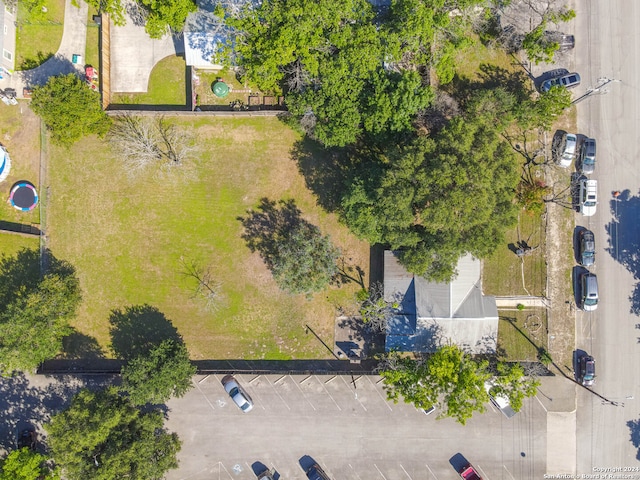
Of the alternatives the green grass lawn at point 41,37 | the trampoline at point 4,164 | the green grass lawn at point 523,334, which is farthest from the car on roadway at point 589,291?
the trampoline at point 4,164

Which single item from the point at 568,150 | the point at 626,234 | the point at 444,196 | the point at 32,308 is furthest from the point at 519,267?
the point at 32,308

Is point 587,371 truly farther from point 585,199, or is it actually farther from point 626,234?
point 585,199

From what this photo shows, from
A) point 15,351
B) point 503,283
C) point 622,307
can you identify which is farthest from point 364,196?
point 15,351

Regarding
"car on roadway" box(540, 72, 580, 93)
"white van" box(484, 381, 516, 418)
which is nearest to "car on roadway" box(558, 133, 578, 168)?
"car on roadway" box(540, 72, 580, 93)

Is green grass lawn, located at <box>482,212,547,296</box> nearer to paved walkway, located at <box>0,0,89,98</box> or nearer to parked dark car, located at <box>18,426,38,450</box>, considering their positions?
paved walkway, located at <box>0,0,89,98</box>

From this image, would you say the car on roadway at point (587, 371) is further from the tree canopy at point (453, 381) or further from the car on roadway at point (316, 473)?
the car on roadway at point (316, 473)
